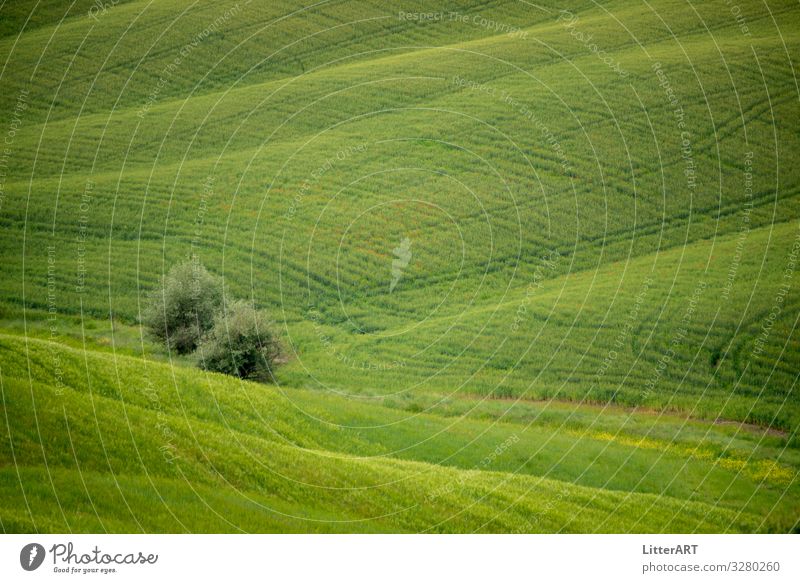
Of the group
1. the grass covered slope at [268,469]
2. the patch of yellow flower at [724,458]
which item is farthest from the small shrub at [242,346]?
the patch of yellow flower at [724,458]

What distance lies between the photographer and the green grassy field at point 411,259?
951 inches

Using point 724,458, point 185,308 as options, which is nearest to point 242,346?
point 185,308

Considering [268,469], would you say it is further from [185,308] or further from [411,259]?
[411,259]

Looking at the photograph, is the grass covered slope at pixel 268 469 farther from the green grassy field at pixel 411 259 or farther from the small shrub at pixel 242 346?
the small shrub at pixel 242 346

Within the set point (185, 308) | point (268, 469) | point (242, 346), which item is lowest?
point (242, 346)

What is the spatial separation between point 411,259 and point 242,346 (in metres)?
16.3

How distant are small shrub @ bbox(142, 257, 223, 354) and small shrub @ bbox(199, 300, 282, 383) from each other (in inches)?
37.3

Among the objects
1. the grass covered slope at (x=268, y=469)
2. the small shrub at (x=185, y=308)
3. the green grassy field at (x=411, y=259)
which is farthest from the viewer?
the small shrub at (x=185, y=308)

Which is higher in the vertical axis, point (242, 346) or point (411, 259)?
point (242, 346)

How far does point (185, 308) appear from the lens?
40.2 metres

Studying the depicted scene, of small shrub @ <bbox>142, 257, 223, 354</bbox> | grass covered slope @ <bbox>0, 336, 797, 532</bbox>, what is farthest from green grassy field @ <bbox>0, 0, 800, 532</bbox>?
small shrub @ <bbox>142, 257, 223, 354</bbox>

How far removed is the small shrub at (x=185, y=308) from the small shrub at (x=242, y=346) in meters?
0.95
